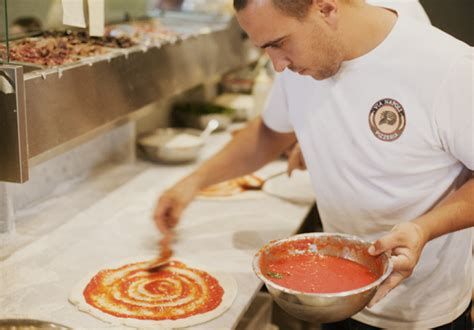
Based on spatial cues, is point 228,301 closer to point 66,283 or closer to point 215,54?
point 66,283

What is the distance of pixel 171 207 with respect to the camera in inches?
76.8

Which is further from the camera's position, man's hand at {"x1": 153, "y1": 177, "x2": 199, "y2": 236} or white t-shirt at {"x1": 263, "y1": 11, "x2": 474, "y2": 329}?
man's hand at {"x1": 153, "y1": 177, "x2": 199, "y2": 236}

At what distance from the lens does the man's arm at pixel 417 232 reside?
1528mm

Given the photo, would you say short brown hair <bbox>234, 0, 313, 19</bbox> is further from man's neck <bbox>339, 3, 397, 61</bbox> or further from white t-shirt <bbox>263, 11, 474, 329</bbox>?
white t-shirt <bbox>263, 11, 474, 329</bbox>

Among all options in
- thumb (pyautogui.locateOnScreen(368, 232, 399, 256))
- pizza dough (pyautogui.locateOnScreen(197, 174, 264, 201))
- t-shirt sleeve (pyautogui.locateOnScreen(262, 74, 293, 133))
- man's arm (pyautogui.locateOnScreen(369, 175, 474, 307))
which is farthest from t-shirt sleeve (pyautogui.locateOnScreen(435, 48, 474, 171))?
pizza dough (pyautogui.locateOnScreen(197, 174, 264, 201))

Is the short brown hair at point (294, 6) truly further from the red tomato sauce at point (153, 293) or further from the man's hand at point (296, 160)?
the man's hand at point (296, 160)

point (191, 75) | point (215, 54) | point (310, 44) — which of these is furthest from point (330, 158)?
point (215, 54)

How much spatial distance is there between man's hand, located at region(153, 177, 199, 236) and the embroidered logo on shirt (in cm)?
61

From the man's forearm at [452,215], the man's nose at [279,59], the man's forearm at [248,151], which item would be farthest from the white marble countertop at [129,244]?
the man's nose at [279,59]

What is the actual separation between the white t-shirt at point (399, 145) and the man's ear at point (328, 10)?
0.17m

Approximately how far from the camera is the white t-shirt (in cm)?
169

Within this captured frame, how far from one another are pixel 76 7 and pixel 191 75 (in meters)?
1.04

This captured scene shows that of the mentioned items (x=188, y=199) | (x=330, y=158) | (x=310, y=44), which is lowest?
(x=188, y=199)

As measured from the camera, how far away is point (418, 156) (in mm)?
1778
